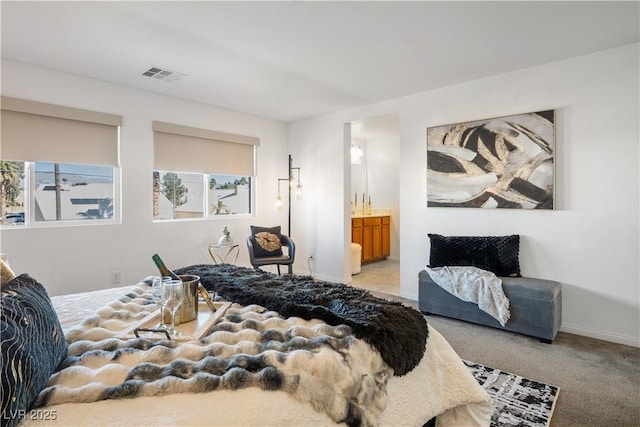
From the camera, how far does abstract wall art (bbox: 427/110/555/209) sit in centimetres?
324

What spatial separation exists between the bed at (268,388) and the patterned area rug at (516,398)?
44 cm

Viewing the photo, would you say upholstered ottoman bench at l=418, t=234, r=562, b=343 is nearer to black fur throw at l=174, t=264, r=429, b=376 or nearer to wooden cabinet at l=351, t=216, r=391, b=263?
black fur throw at l=174, t=264, r=429, b=376

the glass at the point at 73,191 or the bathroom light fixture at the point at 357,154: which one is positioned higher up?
the bathroom light fixture at the point at 357,154

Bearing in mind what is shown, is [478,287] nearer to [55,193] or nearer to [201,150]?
[201,150]

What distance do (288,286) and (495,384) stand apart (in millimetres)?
1510

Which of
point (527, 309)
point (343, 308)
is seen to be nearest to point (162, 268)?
point (343, 308)

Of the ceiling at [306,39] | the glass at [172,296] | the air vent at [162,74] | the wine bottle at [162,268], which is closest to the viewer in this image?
the glass at [172,296]

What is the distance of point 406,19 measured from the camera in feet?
7.98

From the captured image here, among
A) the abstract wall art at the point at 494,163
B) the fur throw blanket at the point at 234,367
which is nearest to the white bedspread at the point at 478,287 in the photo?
the abstract wall art at the point at 494,163

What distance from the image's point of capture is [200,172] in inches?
179

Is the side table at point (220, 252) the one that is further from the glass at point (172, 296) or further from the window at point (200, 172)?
the glass at point (172, 296)

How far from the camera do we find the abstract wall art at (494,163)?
3236mm

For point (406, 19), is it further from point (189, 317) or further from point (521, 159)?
point (189, 317)

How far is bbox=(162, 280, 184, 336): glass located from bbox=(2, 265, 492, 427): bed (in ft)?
0.51
